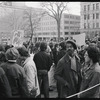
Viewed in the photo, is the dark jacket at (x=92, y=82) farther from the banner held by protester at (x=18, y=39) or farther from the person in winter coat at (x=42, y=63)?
the banner held by protester at (x=18, y=39)

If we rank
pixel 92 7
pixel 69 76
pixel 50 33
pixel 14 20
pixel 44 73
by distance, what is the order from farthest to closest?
pixel 50 33 < pixel 92 7 < pixel 14 20 < pixel 44 73 < pixel 69 76

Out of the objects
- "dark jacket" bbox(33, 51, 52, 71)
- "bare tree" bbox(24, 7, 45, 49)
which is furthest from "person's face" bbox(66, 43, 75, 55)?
"bare tree" bbox(24, 7, 45, 49)

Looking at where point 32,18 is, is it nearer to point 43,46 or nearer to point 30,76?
point 43,46

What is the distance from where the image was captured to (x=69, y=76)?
4242 millimetres

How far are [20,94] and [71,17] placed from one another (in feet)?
361

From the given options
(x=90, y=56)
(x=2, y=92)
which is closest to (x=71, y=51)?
(x=90, y=56)

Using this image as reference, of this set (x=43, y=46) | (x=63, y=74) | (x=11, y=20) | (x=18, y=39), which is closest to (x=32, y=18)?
(x=11, y=20)

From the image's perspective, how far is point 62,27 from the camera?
348ft

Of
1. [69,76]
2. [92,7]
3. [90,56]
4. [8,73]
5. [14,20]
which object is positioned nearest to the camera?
[90,56]

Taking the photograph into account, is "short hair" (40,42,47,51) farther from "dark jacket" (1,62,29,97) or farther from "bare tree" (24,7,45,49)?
"bare tree" (24,7,45,49)

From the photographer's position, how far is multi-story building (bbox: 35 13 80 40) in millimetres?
106062

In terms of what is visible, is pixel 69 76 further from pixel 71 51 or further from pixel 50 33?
pixel 50 33

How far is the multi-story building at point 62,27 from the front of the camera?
10606 cm

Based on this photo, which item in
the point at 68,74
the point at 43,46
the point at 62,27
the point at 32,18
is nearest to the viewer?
the point at 68,74
